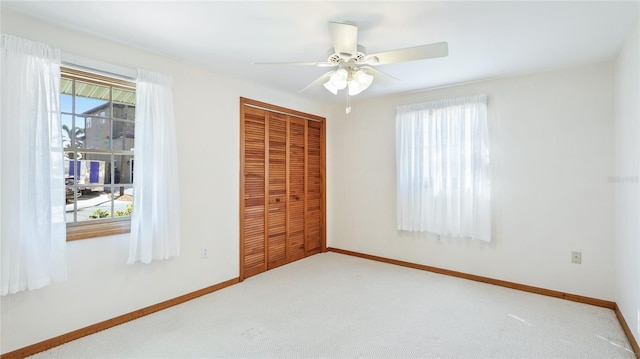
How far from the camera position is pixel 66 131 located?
2.34 m

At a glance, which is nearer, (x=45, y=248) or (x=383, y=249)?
(x=45, y=248)

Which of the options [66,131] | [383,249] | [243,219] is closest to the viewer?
[66,131]

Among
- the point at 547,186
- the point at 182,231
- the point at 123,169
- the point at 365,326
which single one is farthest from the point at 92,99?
the point at 547,186

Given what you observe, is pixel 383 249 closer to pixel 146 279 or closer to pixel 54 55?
pixel 146 279

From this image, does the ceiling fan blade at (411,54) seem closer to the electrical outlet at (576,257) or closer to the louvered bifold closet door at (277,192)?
the louvered bifold closet door at (277,192)

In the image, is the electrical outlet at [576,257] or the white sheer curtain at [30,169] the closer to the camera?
the white sheer curtain at [30,169]

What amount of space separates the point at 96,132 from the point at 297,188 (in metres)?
2.48

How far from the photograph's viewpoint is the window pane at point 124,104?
2627mm

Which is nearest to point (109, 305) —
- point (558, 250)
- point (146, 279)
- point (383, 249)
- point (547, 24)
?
point (146, 279)

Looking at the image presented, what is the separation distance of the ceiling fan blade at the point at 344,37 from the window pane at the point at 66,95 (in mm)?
2054

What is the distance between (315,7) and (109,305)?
273 centimetres

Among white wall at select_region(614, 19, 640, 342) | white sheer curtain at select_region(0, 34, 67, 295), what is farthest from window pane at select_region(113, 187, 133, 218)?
white wall at select_region(614, 19, 640, 342)

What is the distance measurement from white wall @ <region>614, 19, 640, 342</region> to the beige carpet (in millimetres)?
299

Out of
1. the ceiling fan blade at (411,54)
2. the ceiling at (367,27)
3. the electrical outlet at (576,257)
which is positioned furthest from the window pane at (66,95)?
the electrical outlet at (576,257)
